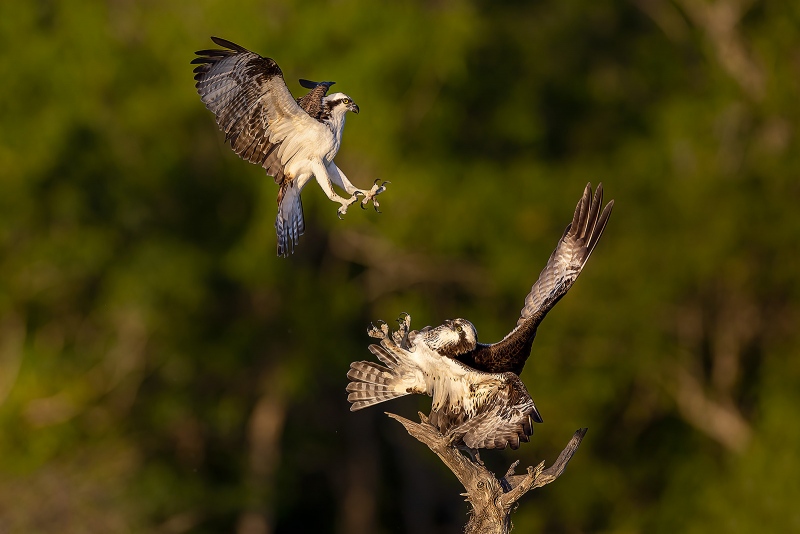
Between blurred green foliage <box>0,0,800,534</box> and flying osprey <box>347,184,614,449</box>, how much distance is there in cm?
1187

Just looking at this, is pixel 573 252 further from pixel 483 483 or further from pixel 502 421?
pixel 483 483

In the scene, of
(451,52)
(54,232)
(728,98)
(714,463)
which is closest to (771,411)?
(714,463)

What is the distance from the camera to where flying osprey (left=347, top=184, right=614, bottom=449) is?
9.10 m

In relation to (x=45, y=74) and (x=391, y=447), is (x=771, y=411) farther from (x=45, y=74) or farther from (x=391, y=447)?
(x=45, y=74)

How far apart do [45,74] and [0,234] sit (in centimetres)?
258

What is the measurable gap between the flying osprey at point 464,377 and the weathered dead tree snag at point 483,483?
0.33 feet

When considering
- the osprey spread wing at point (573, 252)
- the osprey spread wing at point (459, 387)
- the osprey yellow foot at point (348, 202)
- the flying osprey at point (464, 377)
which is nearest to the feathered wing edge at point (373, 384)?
the flying osprey at point (464, 377)

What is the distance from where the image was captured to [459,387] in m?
9.37

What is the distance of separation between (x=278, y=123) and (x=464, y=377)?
1.85 m

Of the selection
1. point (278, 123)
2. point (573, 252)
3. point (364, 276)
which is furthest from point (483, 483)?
point (364, 276)

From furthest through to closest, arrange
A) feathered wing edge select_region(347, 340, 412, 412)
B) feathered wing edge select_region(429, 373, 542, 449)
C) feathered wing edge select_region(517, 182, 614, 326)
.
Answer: feathered wing edge select_region(517, 182, 614, 326) < feathered wing edge select_region(347, 340, 412, 412) < feathered wing edge select_region(429, 373, 542, 449)

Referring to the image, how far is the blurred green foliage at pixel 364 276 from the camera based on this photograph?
22094 mm

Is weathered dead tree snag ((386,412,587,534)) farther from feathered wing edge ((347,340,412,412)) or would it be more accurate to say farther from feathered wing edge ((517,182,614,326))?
feathered wing edge ((517,182,614,326))

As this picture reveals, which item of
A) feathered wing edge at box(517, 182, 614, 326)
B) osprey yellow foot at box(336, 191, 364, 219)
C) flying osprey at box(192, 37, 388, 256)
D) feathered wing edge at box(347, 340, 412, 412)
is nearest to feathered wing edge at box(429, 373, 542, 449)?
feathered wing edge at box(347, 340, 412, 412)
